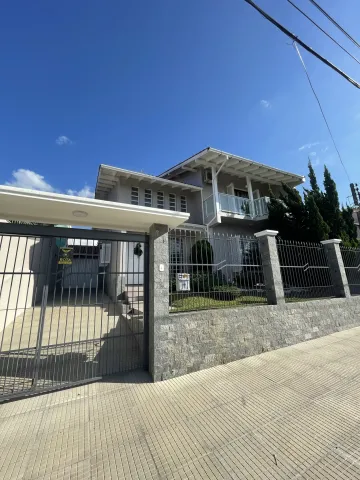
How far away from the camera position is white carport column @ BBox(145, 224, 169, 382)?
3.70m

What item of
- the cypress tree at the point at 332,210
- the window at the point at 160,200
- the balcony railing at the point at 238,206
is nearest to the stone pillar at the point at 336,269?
the cypress tree at the point at 332,210

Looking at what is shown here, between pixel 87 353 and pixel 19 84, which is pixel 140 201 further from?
pixel 87 353

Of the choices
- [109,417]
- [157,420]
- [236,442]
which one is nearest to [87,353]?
[109,417]

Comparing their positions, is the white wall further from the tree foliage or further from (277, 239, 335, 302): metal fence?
(277, 239, 335, 302): metal fence

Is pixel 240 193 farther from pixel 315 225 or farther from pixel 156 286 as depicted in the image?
pixel 156 286

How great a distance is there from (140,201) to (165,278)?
7704 millimetres

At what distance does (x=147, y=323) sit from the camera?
4.12 m

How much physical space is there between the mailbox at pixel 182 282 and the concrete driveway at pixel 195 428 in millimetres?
1637

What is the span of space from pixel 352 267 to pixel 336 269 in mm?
1637

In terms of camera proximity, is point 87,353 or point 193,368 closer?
point 193,368

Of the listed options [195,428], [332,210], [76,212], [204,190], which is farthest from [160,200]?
[195,428]

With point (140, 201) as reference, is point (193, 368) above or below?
below

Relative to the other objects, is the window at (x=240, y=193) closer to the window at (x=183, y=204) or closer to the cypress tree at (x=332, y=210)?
the window at (x=183, y=204)

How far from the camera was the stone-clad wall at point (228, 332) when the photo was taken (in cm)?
381
